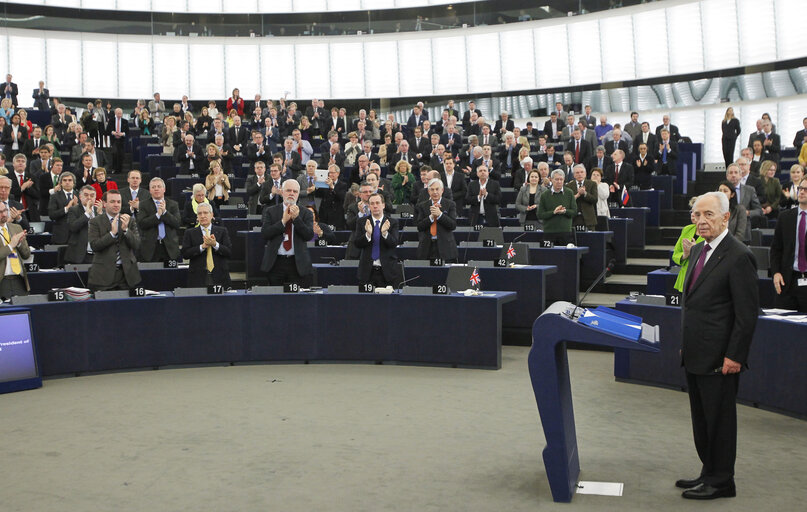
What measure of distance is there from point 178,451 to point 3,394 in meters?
2.47

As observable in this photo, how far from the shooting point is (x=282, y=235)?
28.6 feet

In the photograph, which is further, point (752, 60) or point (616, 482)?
point (752, 60)

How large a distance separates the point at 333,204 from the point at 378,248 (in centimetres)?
463

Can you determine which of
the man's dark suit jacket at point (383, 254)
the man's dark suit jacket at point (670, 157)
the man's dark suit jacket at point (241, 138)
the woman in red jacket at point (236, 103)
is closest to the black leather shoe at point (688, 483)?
the man's dark suit jacket at point (383, 254)

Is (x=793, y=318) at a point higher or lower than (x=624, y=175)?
lower

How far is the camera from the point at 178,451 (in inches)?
208

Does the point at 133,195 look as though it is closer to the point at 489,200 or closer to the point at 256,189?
the point at 256,189

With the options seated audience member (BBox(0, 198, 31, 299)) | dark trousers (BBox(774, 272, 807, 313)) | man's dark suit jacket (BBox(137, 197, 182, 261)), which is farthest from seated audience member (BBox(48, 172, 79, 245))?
dark trousers (BBox(774, 272, 807, 313))

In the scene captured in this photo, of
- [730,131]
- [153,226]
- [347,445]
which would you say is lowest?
[347,445]

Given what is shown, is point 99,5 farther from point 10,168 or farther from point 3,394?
point 3,394

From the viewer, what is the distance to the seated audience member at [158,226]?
9.61 m

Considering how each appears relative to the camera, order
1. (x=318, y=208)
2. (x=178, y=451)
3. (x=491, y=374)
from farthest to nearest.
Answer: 1. (x=318, y=208)
2. (x=491, y=374)
3. (x=178, y=451)

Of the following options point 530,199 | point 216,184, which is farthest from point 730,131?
point 216,184

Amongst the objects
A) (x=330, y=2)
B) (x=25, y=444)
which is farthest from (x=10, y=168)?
(x=330, y=2)
